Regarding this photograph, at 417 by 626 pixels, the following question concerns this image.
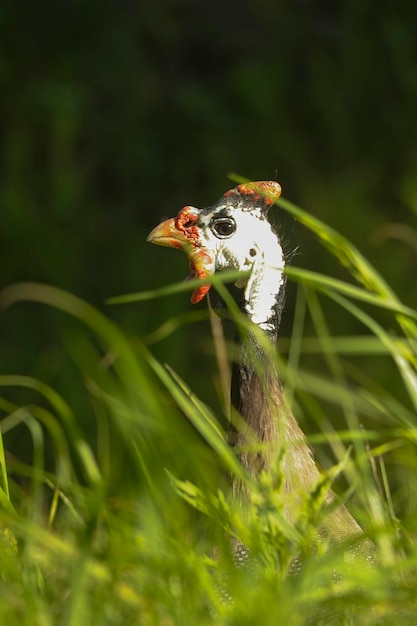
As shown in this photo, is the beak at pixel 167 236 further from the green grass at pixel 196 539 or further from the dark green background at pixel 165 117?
the dark green background at pixel 165 117

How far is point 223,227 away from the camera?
1912 mm

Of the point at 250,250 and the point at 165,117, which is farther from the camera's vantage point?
the point at 165,117

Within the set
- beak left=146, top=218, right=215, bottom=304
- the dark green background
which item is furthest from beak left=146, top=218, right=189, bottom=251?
the dark green background

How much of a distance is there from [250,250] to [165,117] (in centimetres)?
243

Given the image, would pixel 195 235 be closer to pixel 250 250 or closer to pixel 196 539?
pixel 250 250

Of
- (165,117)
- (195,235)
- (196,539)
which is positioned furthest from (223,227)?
(165,117)

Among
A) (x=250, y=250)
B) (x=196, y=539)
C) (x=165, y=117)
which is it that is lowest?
(x=196, y=539)

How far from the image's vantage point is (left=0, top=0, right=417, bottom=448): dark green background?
3951 mm

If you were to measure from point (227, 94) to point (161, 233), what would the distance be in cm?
239

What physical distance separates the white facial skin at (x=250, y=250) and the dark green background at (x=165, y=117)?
1897 millimetres

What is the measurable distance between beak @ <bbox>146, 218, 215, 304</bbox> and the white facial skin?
0.6 inches

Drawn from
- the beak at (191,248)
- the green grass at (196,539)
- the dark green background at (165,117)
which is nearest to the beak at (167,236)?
the beak at (191,248)

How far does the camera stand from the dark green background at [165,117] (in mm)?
3951

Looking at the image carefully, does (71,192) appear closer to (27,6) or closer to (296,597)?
(27,6)
